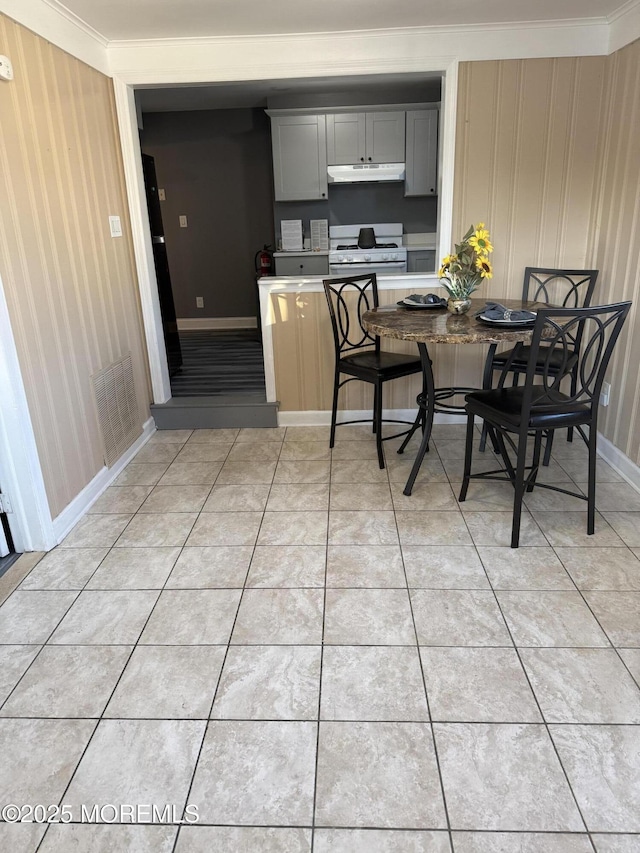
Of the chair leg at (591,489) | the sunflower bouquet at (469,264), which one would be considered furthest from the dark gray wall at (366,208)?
the chair leg at (591,489)

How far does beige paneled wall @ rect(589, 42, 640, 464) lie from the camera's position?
3.01m

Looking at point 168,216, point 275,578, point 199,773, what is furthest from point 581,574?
point 168,216

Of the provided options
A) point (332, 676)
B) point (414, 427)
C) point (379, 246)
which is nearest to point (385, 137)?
point (379, 246)

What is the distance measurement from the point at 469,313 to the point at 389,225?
3588mm

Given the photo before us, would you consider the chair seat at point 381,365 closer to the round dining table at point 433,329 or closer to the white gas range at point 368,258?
the round dining table at point 433,329

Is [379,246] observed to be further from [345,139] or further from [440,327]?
[440,327]

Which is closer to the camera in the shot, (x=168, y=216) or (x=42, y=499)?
(x=42, y=499)

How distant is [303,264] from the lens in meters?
6.10

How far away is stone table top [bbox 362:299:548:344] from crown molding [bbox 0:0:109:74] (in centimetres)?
189

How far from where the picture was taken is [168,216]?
21.8 ft

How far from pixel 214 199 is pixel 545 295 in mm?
4208

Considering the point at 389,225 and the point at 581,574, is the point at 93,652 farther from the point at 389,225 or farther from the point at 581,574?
the point at 389,225

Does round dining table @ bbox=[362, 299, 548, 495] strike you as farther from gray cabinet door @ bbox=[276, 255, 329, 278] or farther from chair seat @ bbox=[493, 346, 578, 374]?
gray cabinet door @ bbox=[276, 255, 329, 278]

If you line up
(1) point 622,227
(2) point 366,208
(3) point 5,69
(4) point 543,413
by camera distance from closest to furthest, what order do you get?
(3) point 5,69 < (4) point 543,413 < (1) point 622,227 < (2) point 366,208
